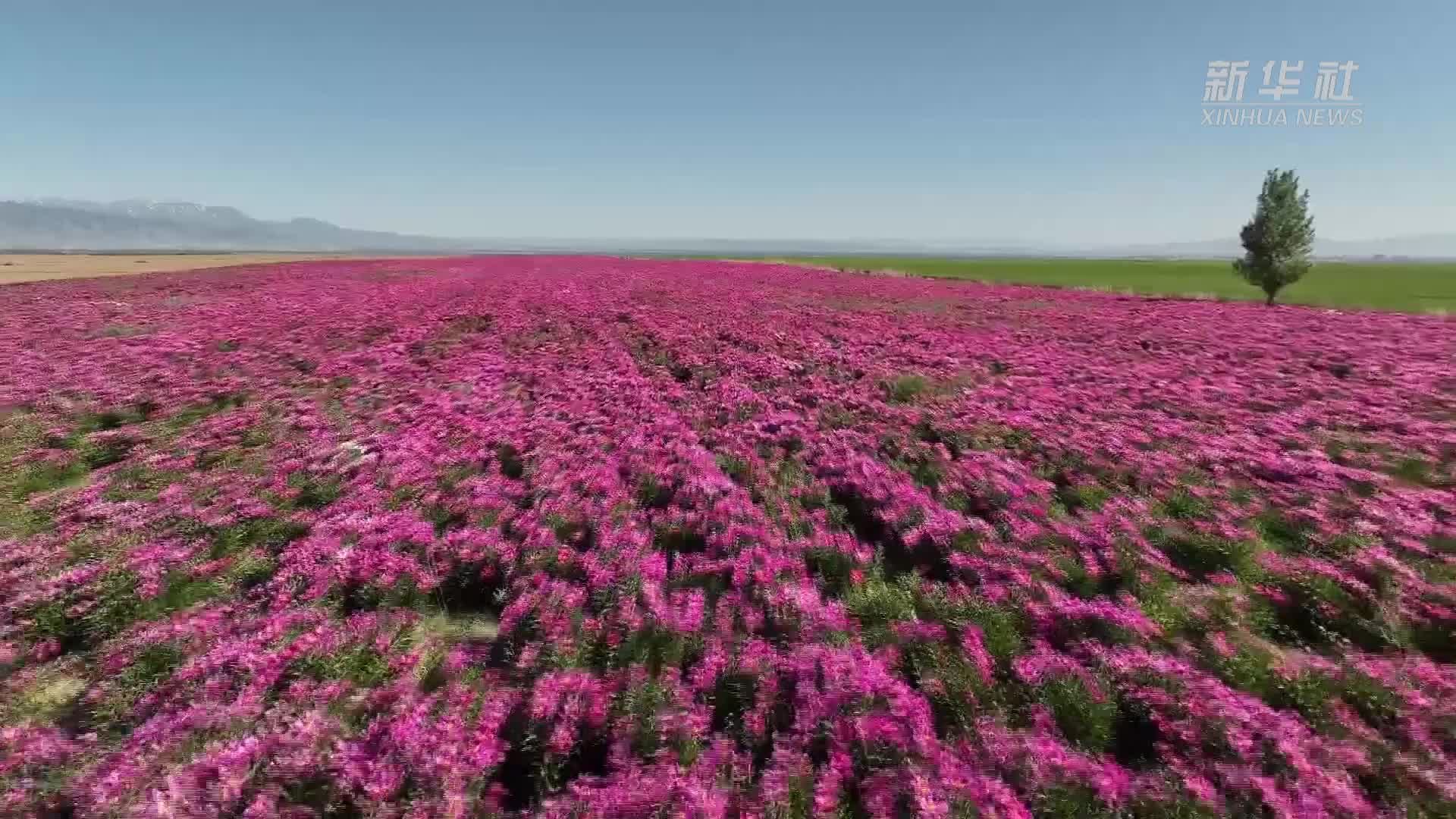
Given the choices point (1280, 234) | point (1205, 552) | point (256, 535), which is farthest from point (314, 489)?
point (1280, 234)

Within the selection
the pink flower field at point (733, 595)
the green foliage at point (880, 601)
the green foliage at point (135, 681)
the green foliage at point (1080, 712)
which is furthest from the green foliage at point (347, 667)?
the green foliage at point (1080, 712)

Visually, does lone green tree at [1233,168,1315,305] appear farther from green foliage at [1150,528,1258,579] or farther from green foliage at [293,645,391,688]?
green foliage at [293,645,391,688]

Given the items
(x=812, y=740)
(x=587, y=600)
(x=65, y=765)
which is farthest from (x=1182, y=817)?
(x=65, y=765)

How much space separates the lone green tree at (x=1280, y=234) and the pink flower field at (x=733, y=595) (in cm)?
2249

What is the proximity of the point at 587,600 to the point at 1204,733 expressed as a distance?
4.56 meters

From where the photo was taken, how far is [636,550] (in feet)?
17.6

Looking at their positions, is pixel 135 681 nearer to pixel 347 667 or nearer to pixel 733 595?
pixel 347 667

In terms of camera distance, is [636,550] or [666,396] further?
[666,396]

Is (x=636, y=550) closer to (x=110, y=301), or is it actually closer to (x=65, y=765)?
(x=65, y=765)

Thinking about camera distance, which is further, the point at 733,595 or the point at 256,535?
the point at 256,535

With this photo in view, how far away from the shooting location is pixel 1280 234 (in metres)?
26.5

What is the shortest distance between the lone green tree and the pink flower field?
73.8ft

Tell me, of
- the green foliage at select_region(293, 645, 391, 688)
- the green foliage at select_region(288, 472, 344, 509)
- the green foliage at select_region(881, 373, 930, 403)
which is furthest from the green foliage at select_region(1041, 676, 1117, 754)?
the green foliage at select_region(288, 472, 344, 509)

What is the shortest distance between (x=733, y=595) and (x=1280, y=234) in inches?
1435
